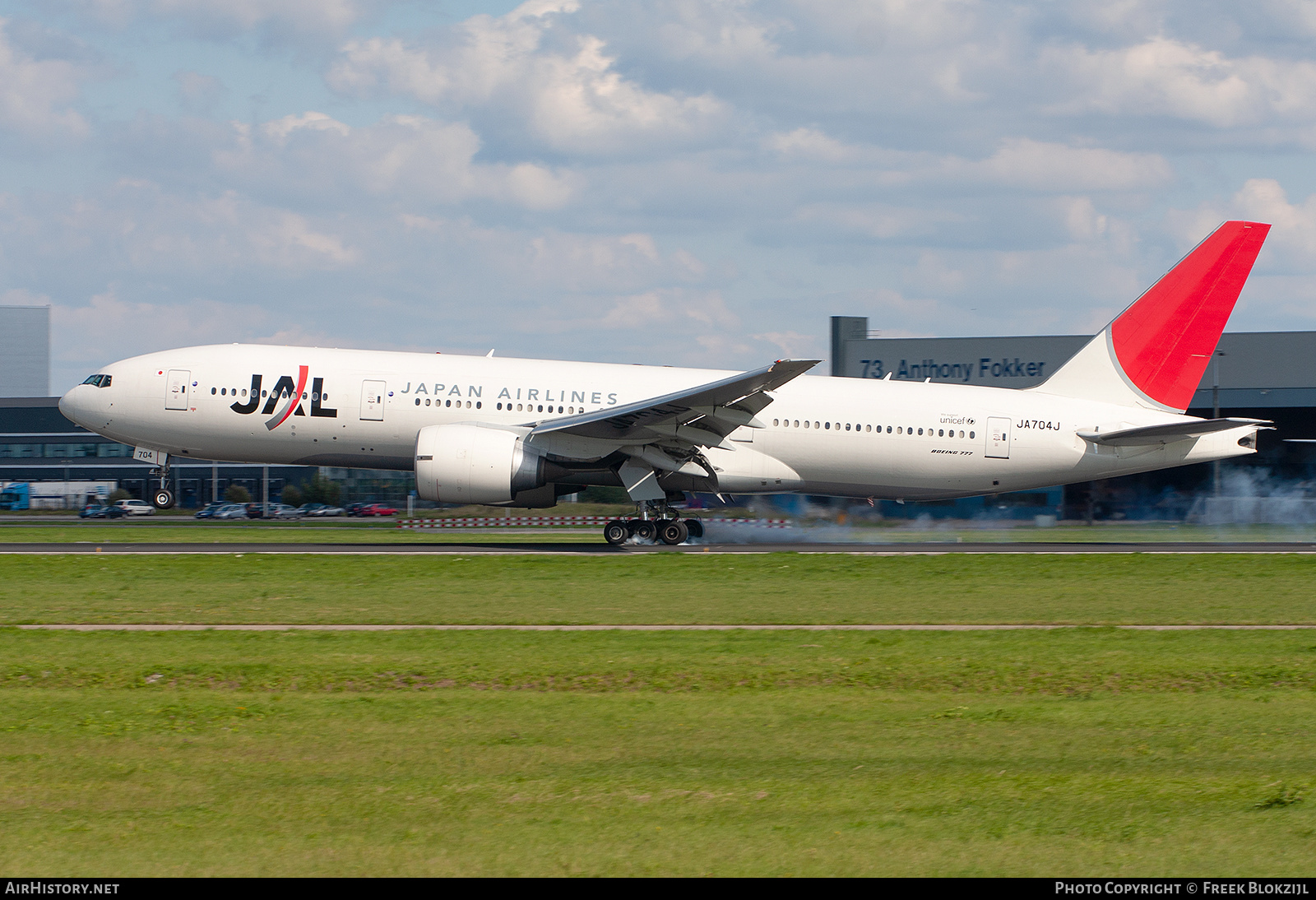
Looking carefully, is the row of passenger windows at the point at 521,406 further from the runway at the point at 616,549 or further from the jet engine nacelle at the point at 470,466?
the runway at the point at 616,549

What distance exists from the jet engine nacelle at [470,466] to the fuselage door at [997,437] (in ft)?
38.1

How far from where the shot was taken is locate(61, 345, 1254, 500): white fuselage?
28.8 metres

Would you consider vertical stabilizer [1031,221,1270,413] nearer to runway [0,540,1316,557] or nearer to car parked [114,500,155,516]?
runway [0,540,1316,557]

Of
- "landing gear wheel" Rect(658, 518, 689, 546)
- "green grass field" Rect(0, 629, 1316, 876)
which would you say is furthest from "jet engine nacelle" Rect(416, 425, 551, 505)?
"green grass field" Rect(0, 629, 1316, 876)

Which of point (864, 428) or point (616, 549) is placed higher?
point (864, 428)

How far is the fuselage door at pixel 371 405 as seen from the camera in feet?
94.2

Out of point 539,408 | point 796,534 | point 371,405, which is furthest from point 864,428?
point 371,405

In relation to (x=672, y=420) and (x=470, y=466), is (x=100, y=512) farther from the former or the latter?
(x=672, y=420)

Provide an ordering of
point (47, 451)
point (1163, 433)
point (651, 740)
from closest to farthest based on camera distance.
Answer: point (651, 740) < point (1163, 433) < point (47, 451)

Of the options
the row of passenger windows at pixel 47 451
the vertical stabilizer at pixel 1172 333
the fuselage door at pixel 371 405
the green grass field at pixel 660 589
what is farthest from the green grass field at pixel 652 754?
the row of passenger windows at pixel 47 451

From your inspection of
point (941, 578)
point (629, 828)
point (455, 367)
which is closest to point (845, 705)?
point (629, 828)

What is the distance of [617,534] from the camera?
29484 mm

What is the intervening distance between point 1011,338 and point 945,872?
55064 millimetres

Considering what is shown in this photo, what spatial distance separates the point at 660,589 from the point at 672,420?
770cm
